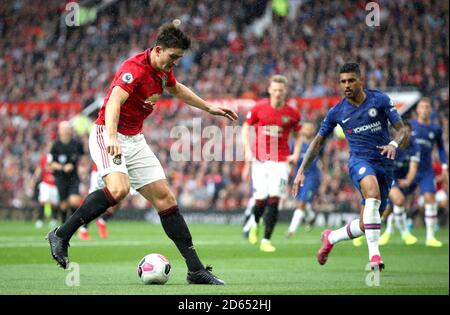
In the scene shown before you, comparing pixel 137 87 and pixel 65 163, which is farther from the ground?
pixel 137 87

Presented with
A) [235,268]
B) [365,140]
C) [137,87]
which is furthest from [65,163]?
[137,87]

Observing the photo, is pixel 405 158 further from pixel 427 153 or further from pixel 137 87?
pixel 137 87

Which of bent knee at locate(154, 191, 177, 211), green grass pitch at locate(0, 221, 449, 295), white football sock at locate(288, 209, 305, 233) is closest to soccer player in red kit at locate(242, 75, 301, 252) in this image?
green grass pitch at locate(0, 221, 449, 295)

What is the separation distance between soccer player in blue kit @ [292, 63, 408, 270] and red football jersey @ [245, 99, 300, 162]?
15.0 feet

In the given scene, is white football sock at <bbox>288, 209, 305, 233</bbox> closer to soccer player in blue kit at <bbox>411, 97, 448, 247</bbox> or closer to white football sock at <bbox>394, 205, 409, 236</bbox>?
white football sock at <bbox>394, 205, 409, 236</bbox>

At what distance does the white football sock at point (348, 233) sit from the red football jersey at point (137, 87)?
296 cm

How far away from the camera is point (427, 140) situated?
16781 mm

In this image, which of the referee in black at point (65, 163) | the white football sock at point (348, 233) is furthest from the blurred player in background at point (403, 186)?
the referee in black at point (65, 163)

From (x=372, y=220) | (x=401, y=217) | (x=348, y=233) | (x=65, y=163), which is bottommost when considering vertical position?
(x=401, y=217)

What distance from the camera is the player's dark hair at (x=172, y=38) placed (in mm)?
8414

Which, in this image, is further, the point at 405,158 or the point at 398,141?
the point at 405,158

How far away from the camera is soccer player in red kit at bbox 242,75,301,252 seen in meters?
14.9

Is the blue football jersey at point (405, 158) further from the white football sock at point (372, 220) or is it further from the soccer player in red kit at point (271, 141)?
the white football sock at point (372, 220)

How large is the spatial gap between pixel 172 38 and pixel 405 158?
947cm
